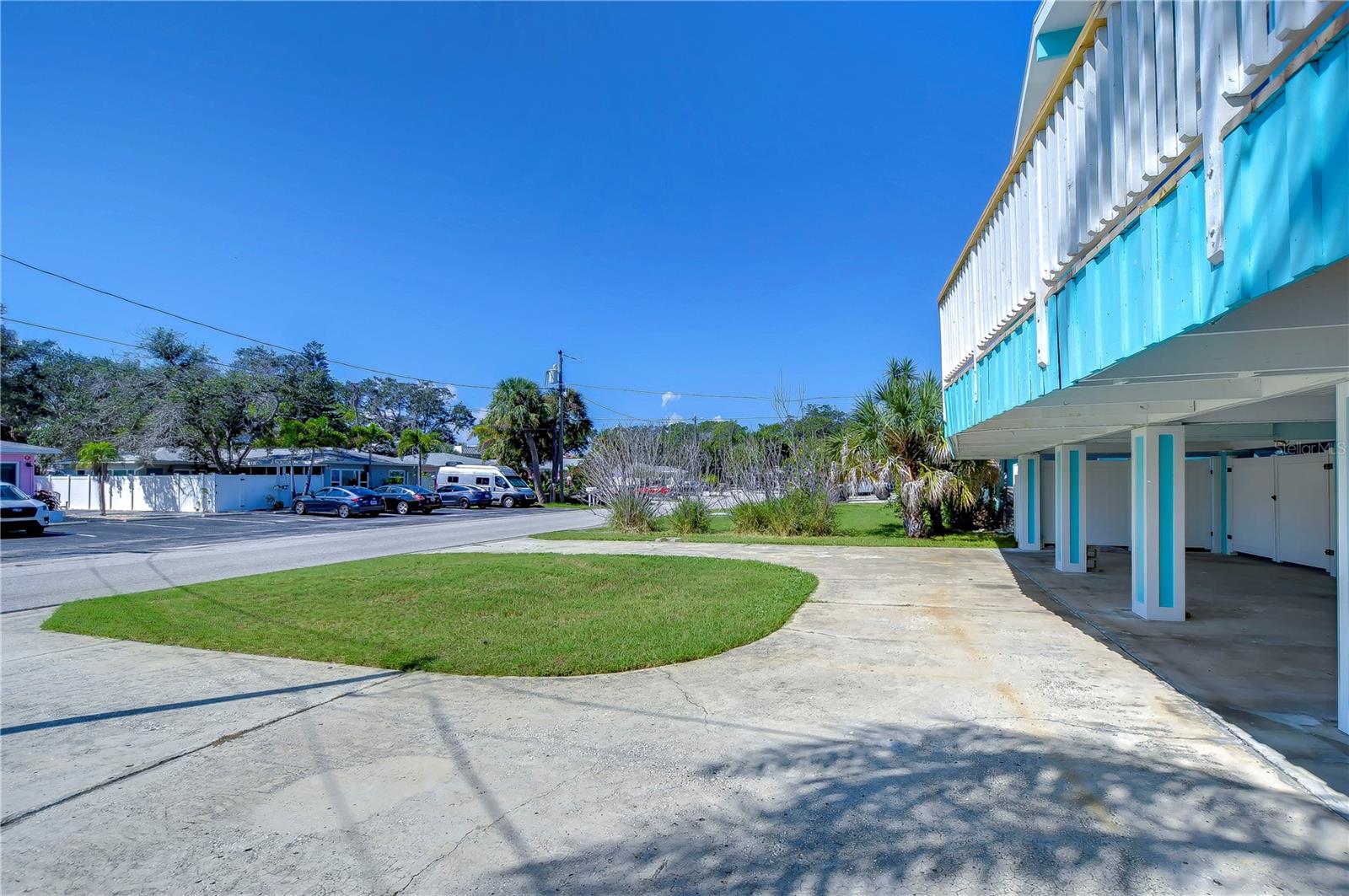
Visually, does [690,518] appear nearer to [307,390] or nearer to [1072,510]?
[1072,510]

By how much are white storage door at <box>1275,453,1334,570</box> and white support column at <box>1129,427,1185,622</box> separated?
5199 millimetres

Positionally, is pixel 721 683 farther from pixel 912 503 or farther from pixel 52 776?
pixel 912 503

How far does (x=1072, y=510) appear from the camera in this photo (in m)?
11.6

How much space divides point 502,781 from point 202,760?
1942mm

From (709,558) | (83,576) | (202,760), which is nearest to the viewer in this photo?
(202,760)

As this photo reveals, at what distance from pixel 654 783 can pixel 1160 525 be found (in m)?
7.21


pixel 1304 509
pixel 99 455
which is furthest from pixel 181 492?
pixel 1304 509

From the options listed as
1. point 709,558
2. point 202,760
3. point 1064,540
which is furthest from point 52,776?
point 1064,540

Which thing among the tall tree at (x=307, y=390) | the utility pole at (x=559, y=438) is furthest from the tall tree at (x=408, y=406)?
the utility pole at (x=559, y=438)

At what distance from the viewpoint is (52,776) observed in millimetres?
3980

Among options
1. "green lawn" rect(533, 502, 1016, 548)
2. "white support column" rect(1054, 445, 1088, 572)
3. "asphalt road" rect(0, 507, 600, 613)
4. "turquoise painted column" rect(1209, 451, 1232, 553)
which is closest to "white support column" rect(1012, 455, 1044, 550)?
"green lawn" rect(533, 502, 1016, 548)

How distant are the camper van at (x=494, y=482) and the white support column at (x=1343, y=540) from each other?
3719cm

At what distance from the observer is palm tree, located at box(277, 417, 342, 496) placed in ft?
109

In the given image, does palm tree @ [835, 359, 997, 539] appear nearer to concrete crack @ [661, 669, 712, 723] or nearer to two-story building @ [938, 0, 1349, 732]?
two-story building @ [938, 0, 1349, 732]
